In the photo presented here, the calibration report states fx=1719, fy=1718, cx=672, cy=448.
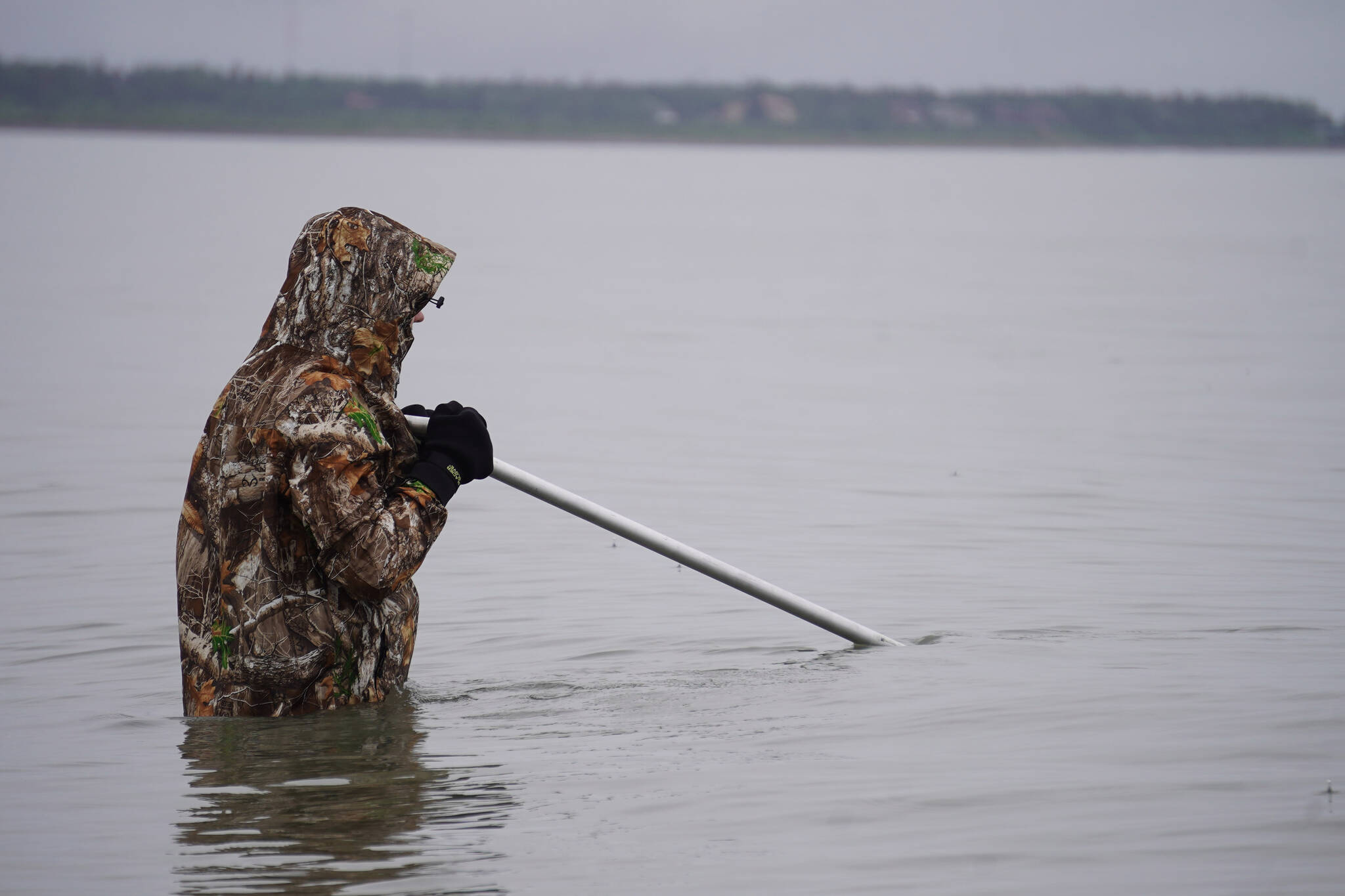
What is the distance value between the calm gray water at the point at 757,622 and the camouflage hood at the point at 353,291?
1.18 metres

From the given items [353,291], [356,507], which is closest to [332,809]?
[356,507]

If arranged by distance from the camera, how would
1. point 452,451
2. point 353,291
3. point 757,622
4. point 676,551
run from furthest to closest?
1. point 757,622
2. point 676,551
3. point 452,451
4. point 353,291

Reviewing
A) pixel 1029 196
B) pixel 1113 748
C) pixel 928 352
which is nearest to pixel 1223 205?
pixel 1029 196

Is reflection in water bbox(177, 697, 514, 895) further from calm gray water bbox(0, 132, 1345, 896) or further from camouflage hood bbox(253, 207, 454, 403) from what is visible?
camouflage hood bbox(253, 207, 454, 403)

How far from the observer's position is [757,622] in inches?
293

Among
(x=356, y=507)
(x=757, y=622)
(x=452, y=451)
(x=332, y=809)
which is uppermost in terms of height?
(x=452, y=451)

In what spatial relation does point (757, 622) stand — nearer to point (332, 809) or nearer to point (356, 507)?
point (332, 809)

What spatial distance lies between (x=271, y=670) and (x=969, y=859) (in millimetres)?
2023

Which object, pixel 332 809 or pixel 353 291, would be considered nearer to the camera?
pixel 353 291

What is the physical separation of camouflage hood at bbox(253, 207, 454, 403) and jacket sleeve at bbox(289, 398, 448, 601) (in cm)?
21

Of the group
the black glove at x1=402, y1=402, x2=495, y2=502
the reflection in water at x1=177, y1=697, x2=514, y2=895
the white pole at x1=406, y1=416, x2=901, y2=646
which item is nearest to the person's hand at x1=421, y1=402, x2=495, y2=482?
the black glove at x1=402, y1=402, x2=495, y2=502

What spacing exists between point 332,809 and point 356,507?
Answer: 940mm

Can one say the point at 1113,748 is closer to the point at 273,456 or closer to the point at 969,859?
the point at 969,859

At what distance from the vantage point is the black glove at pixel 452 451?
4.80 metres
